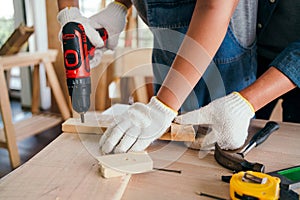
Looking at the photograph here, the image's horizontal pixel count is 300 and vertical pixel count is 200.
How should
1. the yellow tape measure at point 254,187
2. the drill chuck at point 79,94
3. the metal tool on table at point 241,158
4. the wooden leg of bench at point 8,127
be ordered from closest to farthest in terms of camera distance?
the yellow tape measure at point 254,187 → the metal tool on table at point 241,158 → the drill chuck at point 79,94 → the wooden leg of bench at point 8,127

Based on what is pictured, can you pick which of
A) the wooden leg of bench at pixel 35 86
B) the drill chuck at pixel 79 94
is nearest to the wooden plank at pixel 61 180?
the drill chuck at pixel 79 94

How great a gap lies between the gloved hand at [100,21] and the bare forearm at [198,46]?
31 cm

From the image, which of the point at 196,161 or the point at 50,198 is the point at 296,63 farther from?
the point at 50,198

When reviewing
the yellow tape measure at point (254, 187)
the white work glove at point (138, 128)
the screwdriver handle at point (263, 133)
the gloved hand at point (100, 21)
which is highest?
the gloved hand at point (100, 21)

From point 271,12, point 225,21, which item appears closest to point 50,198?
point 225,21

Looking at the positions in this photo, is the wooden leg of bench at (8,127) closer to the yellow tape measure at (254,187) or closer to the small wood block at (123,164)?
the small wood block at (123,164)

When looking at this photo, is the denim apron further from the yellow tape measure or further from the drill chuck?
the yellow tape measure

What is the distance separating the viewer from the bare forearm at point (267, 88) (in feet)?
2.15

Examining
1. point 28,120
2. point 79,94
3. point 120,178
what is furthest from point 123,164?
point 28,120

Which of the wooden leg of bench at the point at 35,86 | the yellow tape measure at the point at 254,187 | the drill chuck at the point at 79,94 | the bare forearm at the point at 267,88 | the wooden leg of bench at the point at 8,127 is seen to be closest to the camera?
the yellow tape measure at the point at 254,187

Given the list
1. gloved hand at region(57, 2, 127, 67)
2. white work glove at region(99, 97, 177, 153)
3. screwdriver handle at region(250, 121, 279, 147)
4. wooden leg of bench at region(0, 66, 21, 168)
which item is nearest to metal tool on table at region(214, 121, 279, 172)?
screwdriver handle at region(250, 121, 279, 147)

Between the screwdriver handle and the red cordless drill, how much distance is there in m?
0.40

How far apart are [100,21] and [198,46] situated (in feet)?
1.38

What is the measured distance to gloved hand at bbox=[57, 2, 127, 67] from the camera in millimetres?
829
